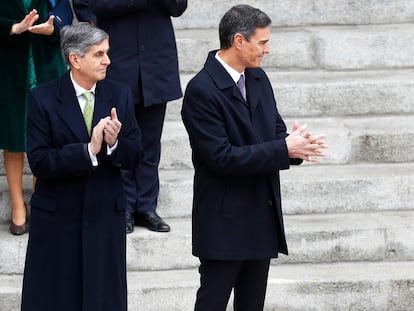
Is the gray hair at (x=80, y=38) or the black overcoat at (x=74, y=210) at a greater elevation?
the gray hair at (x=80, y=38)

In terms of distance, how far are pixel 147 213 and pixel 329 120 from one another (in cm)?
157

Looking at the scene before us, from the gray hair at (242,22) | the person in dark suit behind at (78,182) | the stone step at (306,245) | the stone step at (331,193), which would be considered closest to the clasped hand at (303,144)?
the gray hair at (242,22)

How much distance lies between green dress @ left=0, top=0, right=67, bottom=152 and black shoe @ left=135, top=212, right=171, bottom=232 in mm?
802

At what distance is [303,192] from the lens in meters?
7.04

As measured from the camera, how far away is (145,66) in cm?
655

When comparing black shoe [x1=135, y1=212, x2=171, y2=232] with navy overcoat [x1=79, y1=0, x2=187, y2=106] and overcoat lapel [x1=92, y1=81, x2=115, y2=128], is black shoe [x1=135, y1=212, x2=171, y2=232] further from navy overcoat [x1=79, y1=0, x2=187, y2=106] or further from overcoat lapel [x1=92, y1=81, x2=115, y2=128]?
overcoat lapel [x1=92, y1=81, x2=115, y2=128]

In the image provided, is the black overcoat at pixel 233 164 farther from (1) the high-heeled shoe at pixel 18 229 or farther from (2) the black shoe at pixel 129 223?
(1) the high-heeled shoe at pixel 18 229

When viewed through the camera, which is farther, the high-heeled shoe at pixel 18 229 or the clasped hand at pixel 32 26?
the high-heeled shoe at pixel 18 229

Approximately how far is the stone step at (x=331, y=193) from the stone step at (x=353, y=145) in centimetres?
23

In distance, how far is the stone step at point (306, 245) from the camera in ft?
21.7

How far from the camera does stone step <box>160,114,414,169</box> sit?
7324mm

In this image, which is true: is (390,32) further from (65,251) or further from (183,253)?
(65,251)

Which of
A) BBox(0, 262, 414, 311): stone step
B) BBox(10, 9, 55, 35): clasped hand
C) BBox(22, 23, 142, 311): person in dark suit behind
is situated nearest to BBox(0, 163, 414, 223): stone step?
BBox(0, 262, 414, 311): stone step

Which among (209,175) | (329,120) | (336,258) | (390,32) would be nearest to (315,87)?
(329,120)
